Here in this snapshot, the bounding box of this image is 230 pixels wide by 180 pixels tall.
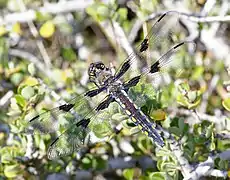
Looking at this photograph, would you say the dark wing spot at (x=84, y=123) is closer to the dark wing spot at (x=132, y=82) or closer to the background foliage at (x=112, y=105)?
the background foliage at (x=112, y=105)

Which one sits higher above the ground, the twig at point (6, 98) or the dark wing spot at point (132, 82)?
the twig at point (6, 98)

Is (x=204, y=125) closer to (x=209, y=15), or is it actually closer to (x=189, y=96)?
(x=189, y=96)

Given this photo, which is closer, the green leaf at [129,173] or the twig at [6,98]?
the green leaf at [129,173]

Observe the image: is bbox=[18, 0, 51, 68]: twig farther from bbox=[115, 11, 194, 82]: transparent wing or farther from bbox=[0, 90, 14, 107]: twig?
bbox=[115, 11, 194, 82]: transparent wing

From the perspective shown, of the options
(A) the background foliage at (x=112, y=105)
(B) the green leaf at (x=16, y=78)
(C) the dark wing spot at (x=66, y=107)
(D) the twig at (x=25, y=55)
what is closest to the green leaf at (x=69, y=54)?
(A) the background foliage at (x=112, y=105)

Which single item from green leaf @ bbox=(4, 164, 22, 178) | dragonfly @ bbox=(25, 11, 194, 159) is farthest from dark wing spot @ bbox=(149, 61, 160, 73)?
green leaf @ bbox=(4, 164, 22, 178)

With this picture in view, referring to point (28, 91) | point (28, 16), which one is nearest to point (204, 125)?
point (28, 91)
